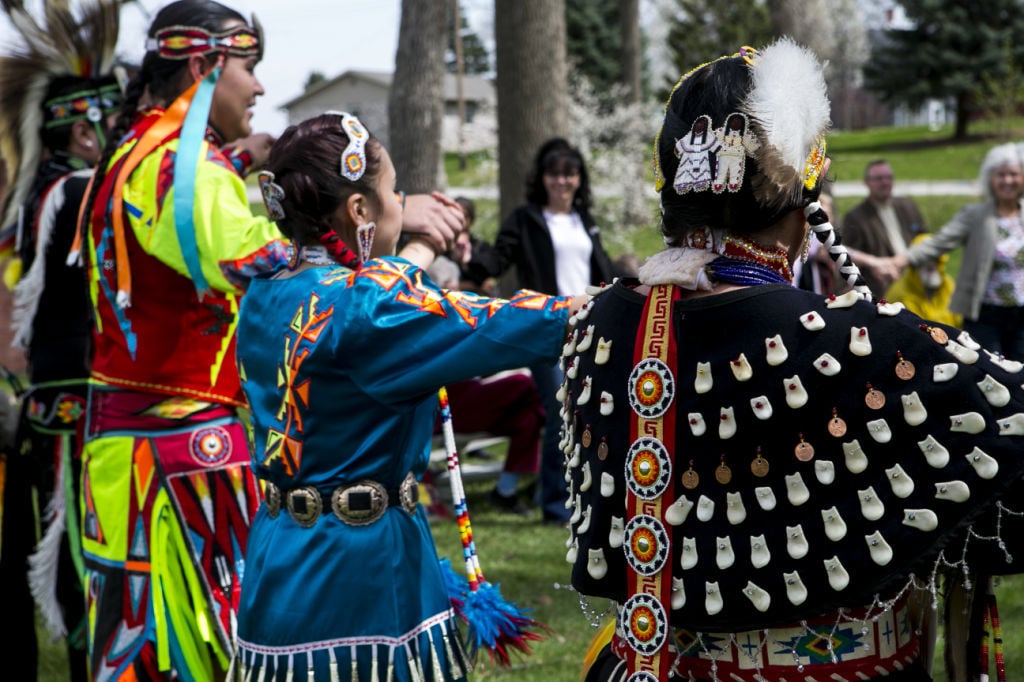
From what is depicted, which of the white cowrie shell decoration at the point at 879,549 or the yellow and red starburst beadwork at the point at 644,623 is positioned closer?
the white cowrie shell decoration at the point at 879,549

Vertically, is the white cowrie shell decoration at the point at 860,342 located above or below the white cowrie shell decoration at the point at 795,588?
above

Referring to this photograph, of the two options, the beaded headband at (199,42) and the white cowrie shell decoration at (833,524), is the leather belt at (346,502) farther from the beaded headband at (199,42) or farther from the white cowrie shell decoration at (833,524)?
the beaded headband at (199,42)

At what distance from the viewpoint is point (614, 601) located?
2.06m

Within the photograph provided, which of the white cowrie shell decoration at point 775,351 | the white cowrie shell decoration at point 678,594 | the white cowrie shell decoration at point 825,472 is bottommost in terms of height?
the white cowrie shell decoration at point 678,594

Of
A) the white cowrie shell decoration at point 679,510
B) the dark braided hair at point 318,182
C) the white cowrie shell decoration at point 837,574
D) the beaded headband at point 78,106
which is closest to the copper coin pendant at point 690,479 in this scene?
the white cowrie shell decoration at point 679,510

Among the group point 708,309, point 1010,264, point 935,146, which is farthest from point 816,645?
point 935,146

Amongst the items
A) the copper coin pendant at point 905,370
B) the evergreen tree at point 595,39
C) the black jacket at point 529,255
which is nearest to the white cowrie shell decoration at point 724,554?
the copper coin pendant at point 905,370

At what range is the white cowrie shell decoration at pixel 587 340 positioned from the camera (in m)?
2.06

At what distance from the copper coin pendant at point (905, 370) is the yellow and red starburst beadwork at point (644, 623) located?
509mm

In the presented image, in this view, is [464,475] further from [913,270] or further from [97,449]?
[97,449]

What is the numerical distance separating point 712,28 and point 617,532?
33.4m

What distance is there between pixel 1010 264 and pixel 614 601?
5.69 metres

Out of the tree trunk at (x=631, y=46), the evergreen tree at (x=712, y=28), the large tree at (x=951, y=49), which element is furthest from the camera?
the evergreen tree at (x=712, y=28)

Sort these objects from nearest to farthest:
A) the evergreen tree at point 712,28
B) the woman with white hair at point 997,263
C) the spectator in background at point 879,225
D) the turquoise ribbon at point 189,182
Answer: the turquoise ribbon at point 189,182 < the woman with white hair at point 997,263 < the spectator in background at point 879,225 < the evergreen tree at point 712,28
